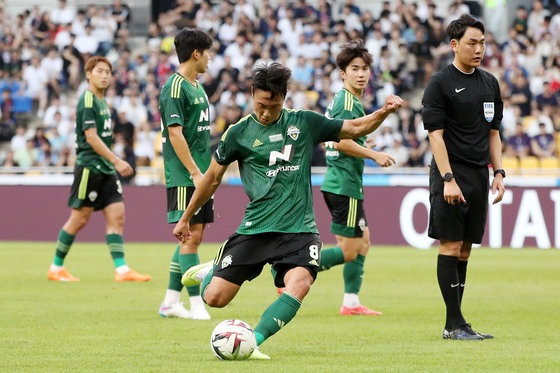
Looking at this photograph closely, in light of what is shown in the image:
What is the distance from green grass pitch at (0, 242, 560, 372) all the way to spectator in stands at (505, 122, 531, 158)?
5.87 meters

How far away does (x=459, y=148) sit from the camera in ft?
26.4

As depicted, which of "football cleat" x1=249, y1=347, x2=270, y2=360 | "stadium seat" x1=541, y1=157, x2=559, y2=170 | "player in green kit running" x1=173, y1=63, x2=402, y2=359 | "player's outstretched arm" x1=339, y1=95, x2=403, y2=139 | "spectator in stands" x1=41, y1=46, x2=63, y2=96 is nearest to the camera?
"football cleat" x1=249, y1=347, x2=270, y2=360

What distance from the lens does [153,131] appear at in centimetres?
2378

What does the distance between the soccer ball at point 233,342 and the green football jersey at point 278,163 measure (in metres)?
Result: 0.75

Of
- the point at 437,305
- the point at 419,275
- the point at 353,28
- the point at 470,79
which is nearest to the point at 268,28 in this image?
the point at 353,28

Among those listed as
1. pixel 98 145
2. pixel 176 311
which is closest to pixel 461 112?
pixel 176 311

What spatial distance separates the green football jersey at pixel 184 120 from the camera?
30.6ft

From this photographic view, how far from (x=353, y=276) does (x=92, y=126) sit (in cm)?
436

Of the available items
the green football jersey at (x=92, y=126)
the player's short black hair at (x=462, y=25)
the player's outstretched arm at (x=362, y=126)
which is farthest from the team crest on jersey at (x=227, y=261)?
the green football jersey at (x=92, y=126)

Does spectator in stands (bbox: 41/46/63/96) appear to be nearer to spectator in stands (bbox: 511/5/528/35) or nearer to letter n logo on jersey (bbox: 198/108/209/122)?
spectator in stands (bbox: 511/5/528/35)

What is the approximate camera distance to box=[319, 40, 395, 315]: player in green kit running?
32.8 feet

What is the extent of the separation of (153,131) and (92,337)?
52.4 feet

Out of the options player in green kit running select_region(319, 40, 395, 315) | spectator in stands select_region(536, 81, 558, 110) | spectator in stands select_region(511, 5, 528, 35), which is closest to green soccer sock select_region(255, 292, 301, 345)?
player in green kit running select_region(319, 40, 395, 315)

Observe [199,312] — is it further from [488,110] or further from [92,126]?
[92,126]
